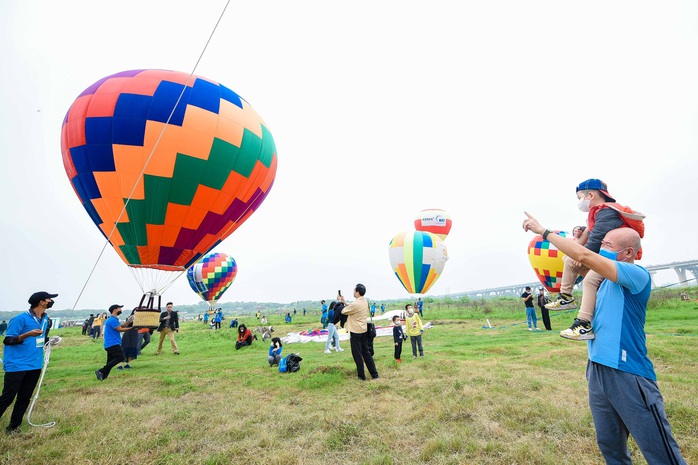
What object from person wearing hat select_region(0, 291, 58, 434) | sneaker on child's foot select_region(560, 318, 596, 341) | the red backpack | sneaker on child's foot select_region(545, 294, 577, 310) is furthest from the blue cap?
person wearing hat select_region(0, 291, 58, 434)

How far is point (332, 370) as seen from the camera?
7488 mm

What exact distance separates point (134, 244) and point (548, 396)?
11492mm

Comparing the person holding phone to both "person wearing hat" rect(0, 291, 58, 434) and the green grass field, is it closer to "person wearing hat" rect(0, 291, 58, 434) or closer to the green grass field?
the green grass field

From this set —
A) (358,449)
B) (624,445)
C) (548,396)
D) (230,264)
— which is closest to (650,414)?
(624,445)

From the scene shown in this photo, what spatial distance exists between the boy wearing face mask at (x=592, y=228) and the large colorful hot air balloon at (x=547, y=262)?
20.7 metres

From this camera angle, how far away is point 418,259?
24.6 m

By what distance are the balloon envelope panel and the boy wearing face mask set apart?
9900mm

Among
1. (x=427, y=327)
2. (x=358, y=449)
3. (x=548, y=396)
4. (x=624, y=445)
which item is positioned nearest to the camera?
(x=624, y=445)

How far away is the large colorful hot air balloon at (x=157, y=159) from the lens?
32.2 ft

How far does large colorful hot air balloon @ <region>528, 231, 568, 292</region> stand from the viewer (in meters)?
20.9

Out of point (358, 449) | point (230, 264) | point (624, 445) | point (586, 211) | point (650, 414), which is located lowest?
point (358, 449)

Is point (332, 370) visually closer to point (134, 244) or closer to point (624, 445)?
point (624, 445)

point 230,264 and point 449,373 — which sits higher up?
point 230,264

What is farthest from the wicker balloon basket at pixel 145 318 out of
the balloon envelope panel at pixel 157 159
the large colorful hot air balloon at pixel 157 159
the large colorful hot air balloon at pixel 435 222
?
the large colorful hot air balloon at pixel 435 222
